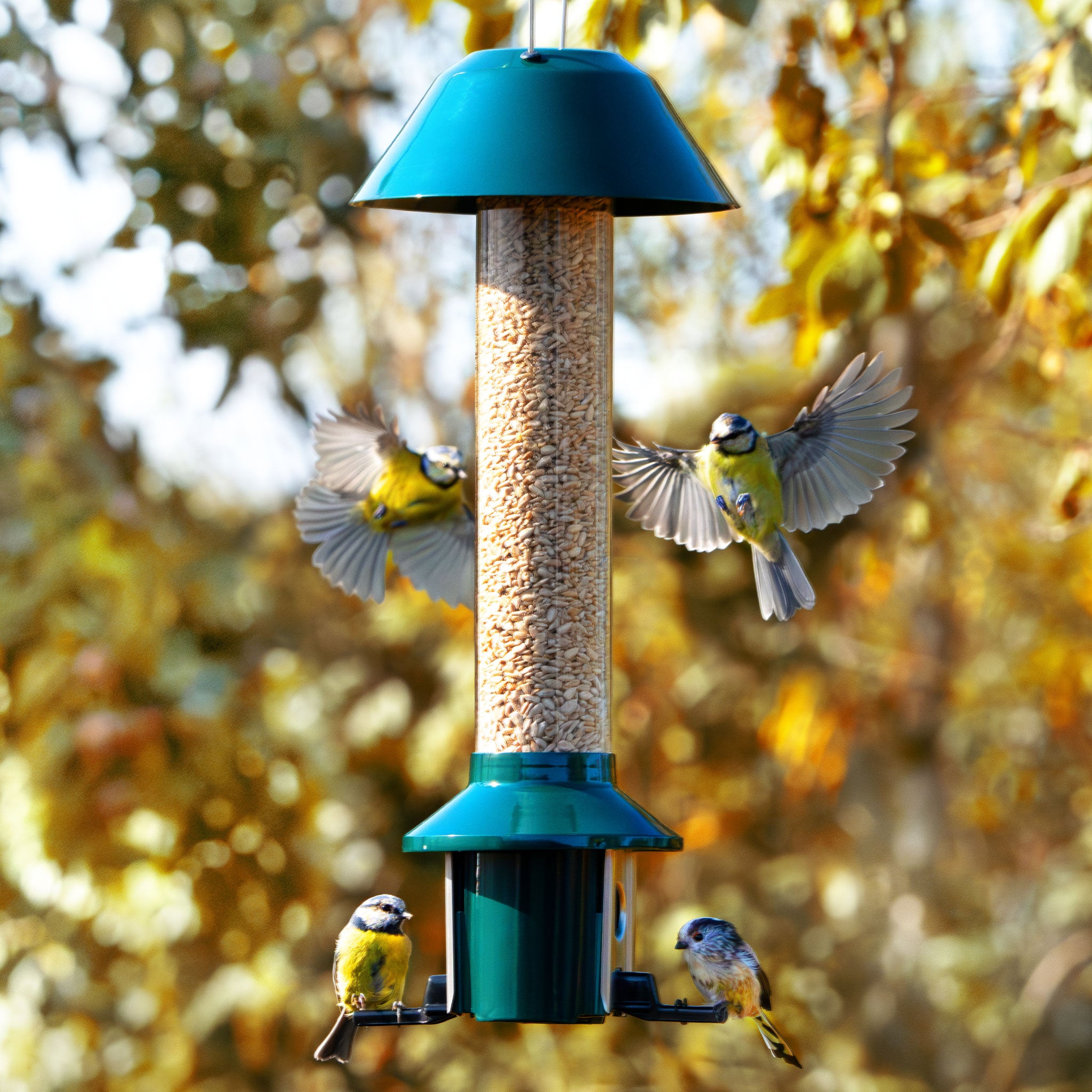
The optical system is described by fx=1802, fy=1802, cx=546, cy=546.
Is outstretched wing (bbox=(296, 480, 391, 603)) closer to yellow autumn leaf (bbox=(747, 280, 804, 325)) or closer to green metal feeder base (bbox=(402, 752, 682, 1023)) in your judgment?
green metal feeder base (bbox=(402, 752, 682, 1023))

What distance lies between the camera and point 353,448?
13.7ft

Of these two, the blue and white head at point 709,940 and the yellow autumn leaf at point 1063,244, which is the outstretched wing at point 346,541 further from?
the yellow autumn leaf at point 1063,244

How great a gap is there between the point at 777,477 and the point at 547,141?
82 cm

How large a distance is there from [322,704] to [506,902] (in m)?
6.33

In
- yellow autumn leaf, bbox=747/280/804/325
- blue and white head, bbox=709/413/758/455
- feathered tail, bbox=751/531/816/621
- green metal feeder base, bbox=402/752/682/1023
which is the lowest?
green metal feeder base, bbox=402/752/682/1023

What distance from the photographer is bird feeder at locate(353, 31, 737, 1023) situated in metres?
3.43

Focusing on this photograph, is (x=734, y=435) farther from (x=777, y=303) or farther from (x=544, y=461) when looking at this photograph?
(x=777, y=303)

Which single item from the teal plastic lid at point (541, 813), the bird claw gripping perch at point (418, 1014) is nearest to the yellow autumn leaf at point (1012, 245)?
the teal plastic lid at point (541, 813)

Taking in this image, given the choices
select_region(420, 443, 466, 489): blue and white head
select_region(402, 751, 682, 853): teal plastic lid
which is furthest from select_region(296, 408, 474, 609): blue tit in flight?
select_region(402, 751, 682, 853): teal plastic lid

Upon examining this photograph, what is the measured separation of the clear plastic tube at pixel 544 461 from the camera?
12.1ft

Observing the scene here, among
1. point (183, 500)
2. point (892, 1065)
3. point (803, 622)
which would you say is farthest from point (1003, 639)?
point (183, 500)

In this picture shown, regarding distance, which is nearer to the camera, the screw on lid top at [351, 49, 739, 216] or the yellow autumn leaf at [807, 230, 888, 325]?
the screw on lid top at [351, 49, 739, 216]

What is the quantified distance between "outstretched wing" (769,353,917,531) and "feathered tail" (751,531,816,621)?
61 mm

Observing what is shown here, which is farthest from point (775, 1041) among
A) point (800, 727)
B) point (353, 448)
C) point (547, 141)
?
point (800, 727)
